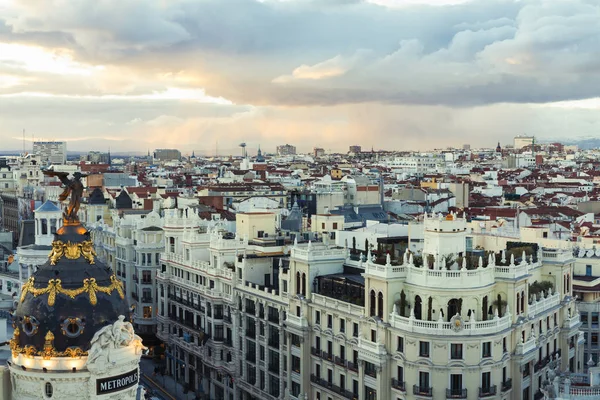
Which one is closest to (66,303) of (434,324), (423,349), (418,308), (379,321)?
(434,324)

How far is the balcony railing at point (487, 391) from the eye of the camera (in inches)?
2135

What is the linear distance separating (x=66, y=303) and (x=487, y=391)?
38.0 meters

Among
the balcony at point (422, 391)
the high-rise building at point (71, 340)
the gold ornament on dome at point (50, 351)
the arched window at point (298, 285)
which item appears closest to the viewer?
the gold ornament on dome at point (50, 351)

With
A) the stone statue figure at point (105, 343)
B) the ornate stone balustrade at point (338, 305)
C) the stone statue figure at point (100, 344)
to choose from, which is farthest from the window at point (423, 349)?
the stone statue figure at point (100, 344)

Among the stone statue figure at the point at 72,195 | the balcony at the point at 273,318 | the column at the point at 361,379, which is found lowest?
the column at the point at 361,379

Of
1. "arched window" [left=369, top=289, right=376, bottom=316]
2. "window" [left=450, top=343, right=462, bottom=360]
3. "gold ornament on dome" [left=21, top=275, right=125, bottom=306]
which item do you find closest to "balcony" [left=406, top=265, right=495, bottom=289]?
"arched window" [left=369, top=289, right=376, bottom=316]

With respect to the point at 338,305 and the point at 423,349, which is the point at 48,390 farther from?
the point at 338,305

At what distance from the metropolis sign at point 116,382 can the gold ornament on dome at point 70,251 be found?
3.71m

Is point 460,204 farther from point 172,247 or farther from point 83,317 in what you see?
point 83,317

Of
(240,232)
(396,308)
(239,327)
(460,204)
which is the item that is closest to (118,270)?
(240,232)

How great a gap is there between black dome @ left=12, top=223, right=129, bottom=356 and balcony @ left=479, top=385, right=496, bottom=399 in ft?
117

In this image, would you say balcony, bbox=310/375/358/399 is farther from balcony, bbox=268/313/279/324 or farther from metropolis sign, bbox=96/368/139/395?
metropolis sign, bbox=96/368/139/395

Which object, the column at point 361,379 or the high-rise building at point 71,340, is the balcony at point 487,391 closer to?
the column at point 361,379

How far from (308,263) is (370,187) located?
100352mm
